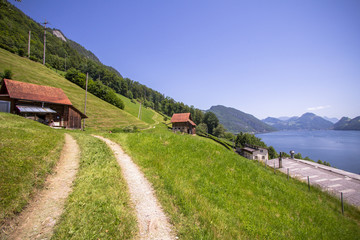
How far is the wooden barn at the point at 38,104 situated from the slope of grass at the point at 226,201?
90.9 ft

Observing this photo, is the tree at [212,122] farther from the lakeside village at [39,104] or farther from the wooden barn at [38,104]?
the wooden barn at [38,104]

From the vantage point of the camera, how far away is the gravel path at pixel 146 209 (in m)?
4.68

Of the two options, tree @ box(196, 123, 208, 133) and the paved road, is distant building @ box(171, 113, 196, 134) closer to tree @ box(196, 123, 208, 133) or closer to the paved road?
tree @ box(196, 123, 208, 133)

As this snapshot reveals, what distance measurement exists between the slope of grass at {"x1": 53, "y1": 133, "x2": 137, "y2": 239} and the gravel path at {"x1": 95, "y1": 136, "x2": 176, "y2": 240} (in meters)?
0.33

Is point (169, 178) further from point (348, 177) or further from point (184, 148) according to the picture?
point (348, 177)

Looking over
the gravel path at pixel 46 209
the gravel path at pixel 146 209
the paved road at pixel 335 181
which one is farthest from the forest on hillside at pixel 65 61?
the paved road at pixel 335 181

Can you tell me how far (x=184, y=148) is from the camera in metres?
14.3

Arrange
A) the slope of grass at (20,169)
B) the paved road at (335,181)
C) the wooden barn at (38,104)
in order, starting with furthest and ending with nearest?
the wooden barn at (38,104) < the paved road at (335,181) < the slope of grass at (20,169)

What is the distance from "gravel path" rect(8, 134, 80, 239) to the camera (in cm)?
412

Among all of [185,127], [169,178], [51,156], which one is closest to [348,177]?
[169,178]

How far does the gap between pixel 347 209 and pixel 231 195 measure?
12.7m

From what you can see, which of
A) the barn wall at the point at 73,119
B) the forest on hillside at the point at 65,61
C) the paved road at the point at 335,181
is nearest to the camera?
the paved road at the point at 335,181

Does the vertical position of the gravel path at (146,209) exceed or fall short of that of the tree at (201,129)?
it exceeds it

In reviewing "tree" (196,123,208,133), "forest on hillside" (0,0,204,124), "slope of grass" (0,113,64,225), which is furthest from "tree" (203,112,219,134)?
"slope of grass" (0,113,64,225)
